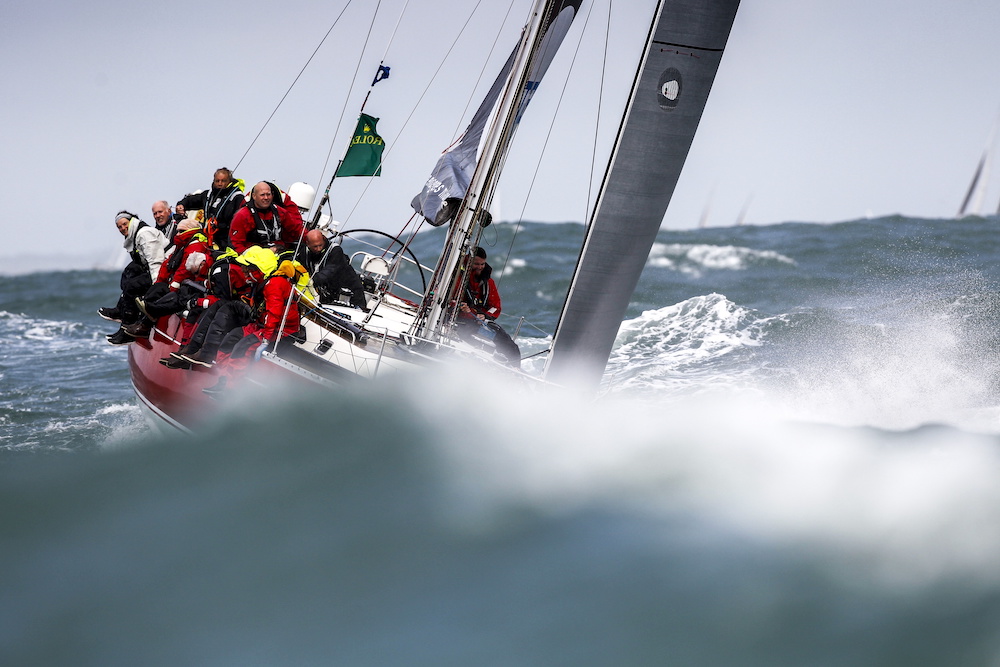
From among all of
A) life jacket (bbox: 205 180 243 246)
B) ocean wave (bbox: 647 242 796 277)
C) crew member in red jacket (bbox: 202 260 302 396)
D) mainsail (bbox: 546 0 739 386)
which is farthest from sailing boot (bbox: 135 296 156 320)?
ocean wave (bbox: 647 242 796 277)

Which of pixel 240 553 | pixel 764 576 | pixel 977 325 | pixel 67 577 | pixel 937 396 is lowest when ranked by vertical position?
pixel 67 577

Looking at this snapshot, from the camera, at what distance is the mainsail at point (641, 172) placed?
6.24 meters

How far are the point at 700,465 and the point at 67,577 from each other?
353 cm

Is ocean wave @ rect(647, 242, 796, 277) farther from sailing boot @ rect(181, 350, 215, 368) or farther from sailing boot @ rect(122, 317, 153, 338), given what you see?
sailing boot @ rect(181, 350, 215, 368)

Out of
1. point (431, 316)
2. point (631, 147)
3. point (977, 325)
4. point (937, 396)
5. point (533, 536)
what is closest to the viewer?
point (533, 536)

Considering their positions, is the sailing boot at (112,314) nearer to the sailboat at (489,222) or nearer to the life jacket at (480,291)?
the sailboat at (489,222)

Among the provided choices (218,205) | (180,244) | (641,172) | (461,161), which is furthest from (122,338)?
(641,172)

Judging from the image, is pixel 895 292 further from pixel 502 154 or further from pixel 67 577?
pixel 67 577

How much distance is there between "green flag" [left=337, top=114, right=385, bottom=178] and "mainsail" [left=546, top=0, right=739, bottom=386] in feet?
8.03

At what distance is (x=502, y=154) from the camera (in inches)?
284

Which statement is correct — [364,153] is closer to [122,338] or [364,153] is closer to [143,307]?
[143,307]

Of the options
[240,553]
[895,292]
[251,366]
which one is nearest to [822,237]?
[895,292]

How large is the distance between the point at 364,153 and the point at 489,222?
4.96 feet

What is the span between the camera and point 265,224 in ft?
25.1
